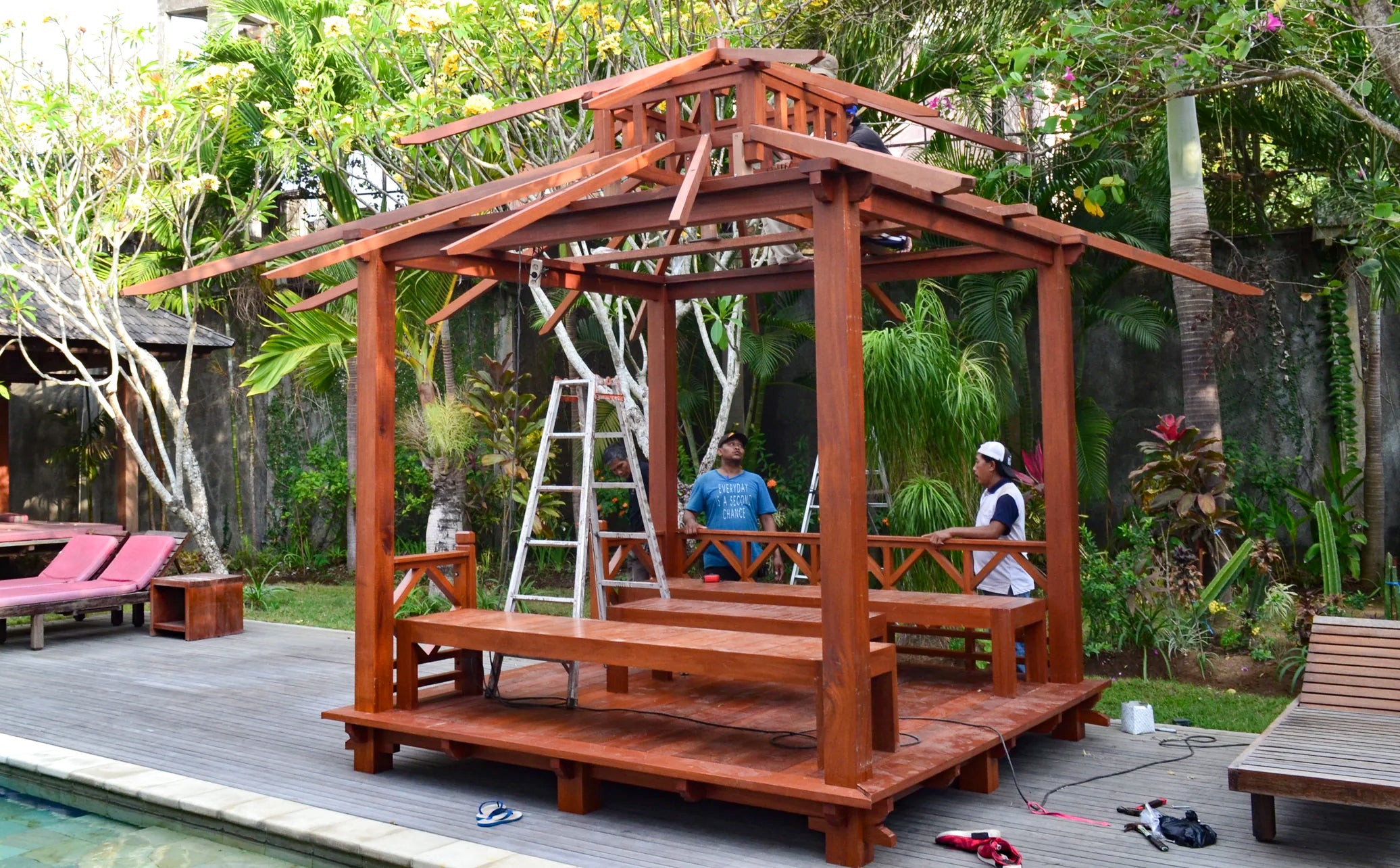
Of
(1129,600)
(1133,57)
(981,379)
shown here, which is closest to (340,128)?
(981,379)

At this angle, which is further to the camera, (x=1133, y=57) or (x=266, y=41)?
(x=266, y=41)

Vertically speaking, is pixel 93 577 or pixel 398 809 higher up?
pixel 93 577

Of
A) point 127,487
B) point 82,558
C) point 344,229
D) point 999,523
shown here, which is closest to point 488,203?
point 344,229

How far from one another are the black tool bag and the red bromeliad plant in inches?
149

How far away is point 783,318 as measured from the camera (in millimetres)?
12781

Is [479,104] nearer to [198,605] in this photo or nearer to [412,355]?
[412,355]

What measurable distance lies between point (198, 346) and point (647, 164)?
10.1 metres

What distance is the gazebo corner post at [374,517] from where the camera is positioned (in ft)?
20.6

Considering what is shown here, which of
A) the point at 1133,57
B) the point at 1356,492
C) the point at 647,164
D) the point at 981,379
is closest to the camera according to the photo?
the point at 647,164

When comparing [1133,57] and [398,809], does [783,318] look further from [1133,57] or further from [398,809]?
[398,809]

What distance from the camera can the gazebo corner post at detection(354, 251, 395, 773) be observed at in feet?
20.6

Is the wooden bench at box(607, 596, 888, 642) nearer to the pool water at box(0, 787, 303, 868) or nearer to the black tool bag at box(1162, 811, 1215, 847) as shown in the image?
the black tool bag at box(1162, 811, 1215, 847)

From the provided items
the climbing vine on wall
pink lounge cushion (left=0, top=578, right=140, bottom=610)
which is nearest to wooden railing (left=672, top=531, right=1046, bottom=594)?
the climbing vine on wall

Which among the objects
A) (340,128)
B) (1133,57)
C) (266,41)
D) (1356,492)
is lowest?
(1356,492)
